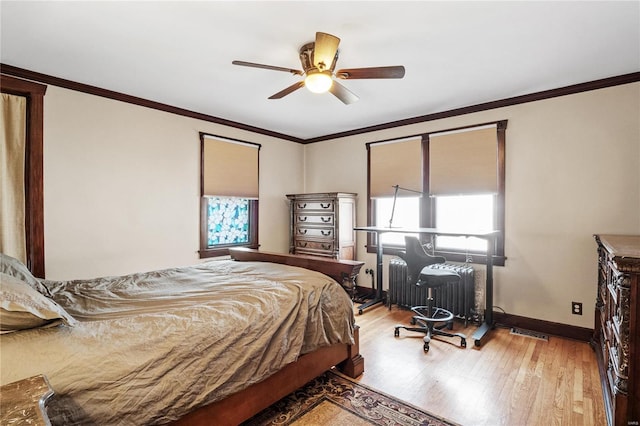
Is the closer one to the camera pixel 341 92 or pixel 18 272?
pixel 18 272

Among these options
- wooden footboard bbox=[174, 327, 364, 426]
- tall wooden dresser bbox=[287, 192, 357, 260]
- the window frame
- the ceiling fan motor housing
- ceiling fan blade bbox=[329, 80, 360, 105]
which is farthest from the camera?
tall wooden dresser bbox=[287, 192, 357, 260]

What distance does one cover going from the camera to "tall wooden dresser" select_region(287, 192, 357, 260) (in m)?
4.46

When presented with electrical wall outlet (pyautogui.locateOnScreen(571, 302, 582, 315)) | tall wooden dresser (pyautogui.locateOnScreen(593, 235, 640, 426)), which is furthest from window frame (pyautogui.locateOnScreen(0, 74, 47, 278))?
electrical wall outlet (pyautogui.locateOnScreen(571, 302, 582, 315))

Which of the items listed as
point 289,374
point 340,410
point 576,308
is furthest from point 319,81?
point 576,308

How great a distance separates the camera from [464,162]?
12.5 ft

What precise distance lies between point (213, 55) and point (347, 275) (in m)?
1.98

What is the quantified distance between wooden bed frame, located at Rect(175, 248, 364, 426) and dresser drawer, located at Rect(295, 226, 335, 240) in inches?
64.9

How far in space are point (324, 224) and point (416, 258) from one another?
1781 millimetres

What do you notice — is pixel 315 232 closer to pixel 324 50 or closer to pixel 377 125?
pixel 377 125

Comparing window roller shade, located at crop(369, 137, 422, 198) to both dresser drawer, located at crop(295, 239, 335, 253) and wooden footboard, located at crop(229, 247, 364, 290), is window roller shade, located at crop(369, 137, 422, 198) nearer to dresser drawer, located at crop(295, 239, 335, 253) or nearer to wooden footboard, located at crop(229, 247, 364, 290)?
dresser drawer, located at crop(295, 239, 335, 253)

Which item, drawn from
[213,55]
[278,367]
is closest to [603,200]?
[278,367]

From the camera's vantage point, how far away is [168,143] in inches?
147

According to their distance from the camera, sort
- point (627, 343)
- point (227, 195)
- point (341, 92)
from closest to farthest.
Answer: point (627, 343) < point (341, 92) < point (227, 195)

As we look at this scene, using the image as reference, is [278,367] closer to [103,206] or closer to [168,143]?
[103,206]
